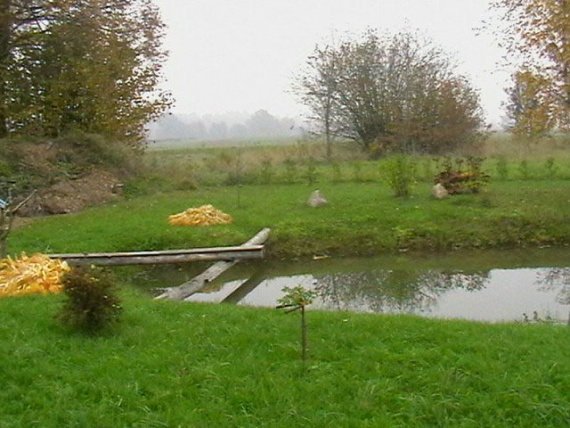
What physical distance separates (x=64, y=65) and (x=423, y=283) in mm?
13674

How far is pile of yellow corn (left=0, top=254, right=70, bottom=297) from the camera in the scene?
768cm

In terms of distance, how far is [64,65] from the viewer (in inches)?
741

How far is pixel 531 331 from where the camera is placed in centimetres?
600

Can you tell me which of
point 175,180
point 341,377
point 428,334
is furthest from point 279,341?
point 175,180

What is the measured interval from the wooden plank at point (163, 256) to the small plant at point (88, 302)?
13.2 ft

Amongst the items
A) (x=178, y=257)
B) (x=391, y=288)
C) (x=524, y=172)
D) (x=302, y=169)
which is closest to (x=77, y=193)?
(x=178, y=257)

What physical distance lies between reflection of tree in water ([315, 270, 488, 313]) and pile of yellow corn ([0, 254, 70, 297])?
370cm

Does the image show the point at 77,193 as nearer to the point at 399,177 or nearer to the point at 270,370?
the point at 399,177

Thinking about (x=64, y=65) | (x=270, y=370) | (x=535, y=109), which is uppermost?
(x=64, y=65)

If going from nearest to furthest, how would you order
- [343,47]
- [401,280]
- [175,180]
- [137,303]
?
[137,303] < [401,280] < [175,180] < [343,47]

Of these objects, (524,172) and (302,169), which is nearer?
(524,172)

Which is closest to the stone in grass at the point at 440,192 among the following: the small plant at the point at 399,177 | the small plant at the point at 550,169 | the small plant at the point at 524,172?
the small plant at the point at 399,177

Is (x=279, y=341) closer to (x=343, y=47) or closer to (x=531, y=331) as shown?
(x=531, y=331)

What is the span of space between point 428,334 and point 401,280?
14.4 feet
